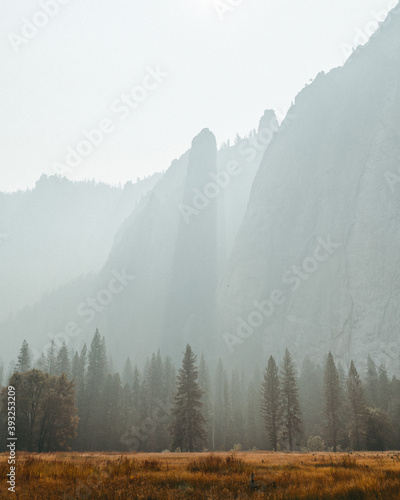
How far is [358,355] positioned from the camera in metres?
117

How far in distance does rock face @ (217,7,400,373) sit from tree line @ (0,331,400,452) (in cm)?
3919

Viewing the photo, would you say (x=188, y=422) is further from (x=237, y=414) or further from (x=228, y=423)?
(x=237, y=414)

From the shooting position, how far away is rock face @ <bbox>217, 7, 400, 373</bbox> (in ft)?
409

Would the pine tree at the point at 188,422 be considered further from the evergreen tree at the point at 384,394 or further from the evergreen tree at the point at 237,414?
the evergreen tree at the point at 384,394

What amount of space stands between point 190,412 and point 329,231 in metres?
116

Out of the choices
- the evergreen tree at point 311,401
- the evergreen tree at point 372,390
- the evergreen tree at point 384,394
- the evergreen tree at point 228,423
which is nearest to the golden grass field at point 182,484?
the evergreen tree at point 311,401

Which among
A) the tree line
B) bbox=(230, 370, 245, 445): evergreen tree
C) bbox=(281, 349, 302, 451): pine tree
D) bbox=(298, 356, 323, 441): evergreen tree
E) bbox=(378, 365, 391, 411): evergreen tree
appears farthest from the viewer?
bbox=(298, 356, 323, 441): evergreen tree

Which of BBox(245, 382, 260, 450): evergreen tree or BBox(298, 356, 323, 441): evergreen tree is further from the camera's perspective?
BBox(298, 356, 323, 441): evergreen tree

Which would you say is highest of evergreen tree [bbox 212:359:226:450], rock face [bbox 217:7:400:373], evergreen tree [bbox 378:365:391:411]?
rock face [bbox 217:7:400:373]

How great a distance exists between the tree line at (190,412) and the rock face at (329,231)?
129 feet

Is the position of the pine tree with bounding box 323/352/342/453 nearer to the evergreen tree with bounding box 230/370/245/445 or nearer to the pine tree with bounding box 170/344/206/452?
the pine tree with bounding box 170/344/206/452

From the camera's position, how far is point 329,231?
14888cm

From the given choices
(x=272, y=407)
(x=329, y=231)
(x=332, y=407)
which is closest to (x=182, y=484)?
(x=272, y=407)

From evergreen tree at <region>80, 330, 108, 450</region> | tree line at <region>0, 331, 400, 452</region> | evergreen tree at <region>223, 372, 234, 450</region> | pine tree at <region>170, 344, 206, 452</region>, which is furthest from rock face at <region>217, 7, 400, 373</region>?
pine tree at <region>170, 344, 206, 452</region>
